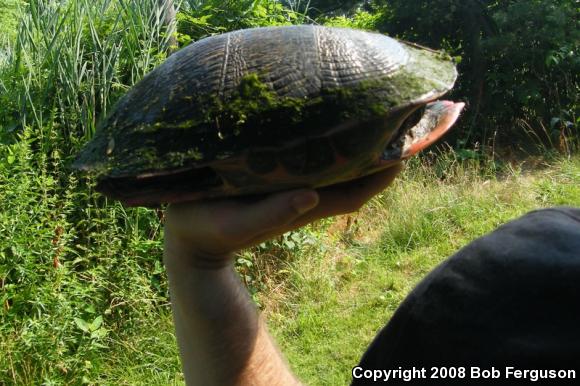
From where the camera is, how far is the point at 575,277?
0.82 metres

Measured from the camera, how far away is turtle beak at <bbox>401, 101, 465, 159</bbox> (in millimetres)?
1387

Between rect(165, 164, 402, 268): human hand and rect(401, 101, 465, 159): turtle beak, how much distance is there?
237 millimetres

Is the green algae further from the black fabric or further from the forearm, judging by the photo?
the black fabric

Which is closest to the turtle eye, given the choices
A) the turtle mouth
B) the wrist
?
the turtle mouth

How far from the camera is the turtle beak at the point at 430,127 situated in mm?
1387

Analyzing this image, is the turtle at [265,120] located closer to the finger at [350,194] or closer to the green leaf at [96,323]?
the finger at [350,194]

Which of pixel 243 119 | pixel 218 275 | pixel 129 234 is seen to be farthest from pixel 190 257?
pixel 129 234

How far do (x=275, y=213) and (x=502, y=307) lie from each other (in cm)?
49

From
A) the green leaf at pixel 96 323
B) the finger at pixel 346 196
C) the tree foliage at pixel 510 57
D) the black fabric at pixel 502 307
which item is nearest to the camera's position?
Answer: the black fabric at pixel 502 307

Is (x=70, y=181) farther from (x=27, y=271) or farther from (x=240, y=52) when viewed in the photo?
(x=240, y=52)

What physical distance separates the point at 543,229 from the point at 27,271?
2.61 meters

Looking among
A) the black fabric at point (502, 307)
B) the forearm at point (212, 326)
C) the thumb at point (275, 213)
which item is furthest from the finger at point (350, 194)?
the black fabric at point (502, 307)

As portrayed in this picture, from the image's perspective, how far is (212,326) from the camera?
1235 mm

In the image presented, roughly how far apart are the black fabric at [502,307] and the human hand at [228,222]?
33cm
